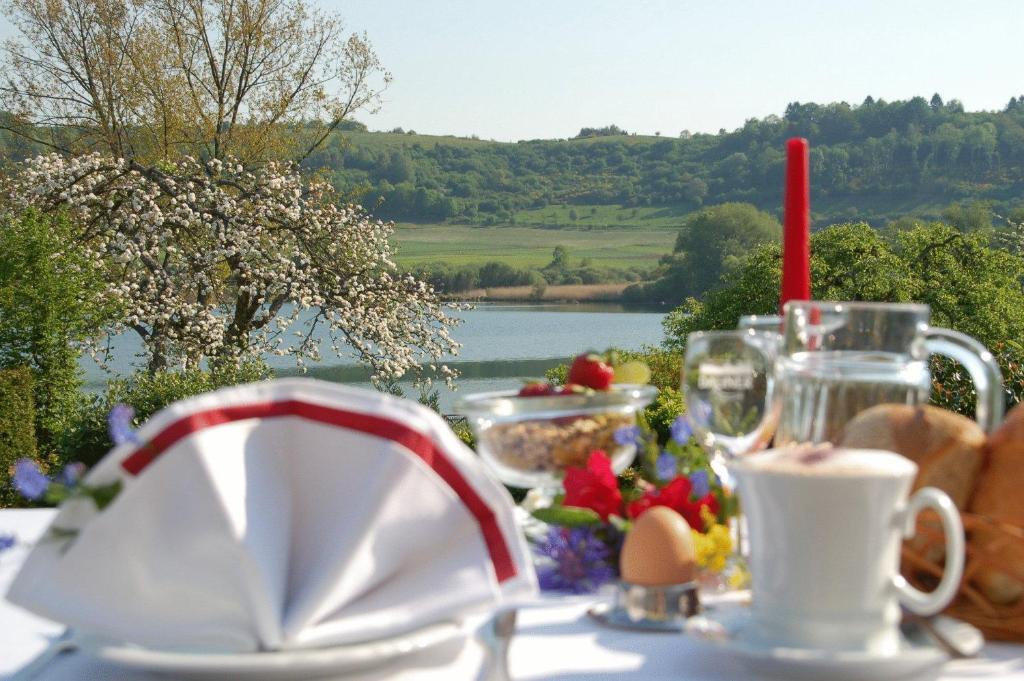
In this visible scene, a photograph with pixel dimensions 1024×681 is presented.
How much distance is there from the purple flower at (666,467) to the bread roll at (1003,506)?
293mm

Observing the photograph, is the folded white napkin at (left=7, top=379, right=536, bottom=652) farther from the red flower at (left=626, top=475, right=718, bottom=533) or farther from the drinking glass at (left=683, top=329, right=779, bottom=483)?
the drinking glass at (left=683, top=329, right=779, bottom=483)

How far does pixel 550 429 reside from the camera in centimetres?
126

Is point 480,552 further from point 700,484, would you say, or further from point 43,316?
point 43,316

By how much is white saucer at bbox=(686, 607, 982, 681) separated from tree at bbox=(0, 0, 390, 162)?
57.7 feet

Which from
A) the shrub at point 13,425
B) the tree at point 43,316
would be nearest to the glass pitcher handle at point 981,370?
the shrub at point 13,425

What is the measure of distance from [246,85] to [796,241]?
60.3 ft

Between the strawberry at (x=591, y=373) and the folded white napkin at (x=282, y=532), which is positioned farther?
the strawberry at (x=591, y=373)

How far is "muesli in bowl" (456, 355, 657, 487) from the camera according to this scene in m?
1.25

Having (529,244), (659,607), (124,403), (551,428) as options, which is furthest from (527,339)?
(659,607)

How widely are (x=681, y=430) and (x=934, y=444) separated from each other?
0.30m

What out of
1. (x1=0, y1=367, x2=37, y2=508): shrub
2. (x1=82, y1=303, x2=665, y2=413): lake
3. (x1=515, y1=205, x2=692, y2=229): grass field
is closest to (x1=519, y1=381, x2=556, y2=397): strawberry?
(x1=0, y1=367, x2=37, y2=508): shrub

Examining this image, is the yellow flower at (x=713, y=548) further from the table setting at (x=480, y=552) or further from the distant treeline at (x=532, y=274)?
the distant treeline at (x=532, y=274)

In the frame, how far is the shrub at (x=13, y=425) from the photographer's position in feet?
23.4

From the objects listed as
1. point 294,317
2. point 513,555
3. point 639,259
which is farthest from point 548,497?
point 639,259
